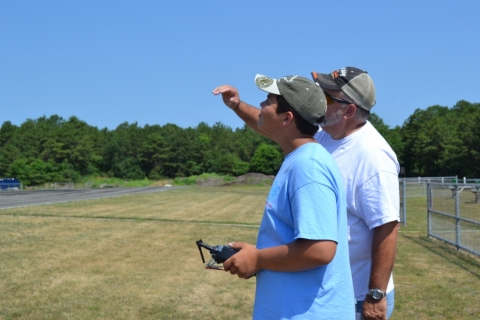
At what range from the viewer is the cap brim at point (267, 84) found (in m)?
2.62

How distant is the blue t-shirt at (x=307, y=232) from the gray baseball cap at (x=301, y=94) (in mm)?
135

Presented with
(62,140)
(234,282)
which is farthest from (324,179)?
(62,140)

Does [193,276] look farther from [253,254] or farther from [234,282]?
[253,254]

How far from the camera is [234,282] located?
893 cm

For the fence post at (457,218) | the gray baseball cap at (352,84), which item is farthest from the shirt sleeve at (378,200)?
the fence post at (457,218)

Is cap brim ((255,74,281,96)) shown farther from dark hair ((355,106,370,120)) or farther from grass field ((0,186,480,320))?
grass field ((0,186,480,320))

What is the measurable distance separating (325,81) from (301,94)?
0.68 meters

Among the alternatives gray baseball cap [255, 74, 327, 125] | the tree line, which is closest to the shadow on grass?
gray baseball cap [255, 74, 327, 125]

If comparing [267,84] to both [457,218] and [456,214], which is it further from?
[456,214]

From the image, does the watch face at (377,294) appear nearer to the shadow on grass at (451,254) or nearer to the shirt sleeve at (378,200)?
the shirt sleeve at (378,200)

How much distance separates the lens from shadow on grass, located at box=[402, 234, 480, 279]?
10.6 metres

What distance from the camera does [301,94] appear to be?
260 centimetres

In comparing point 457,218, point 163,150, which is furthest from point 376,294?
point 163,150

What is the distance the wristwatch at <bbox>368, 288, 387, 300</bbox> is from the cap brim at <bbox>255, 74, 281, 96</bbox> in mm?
1136
